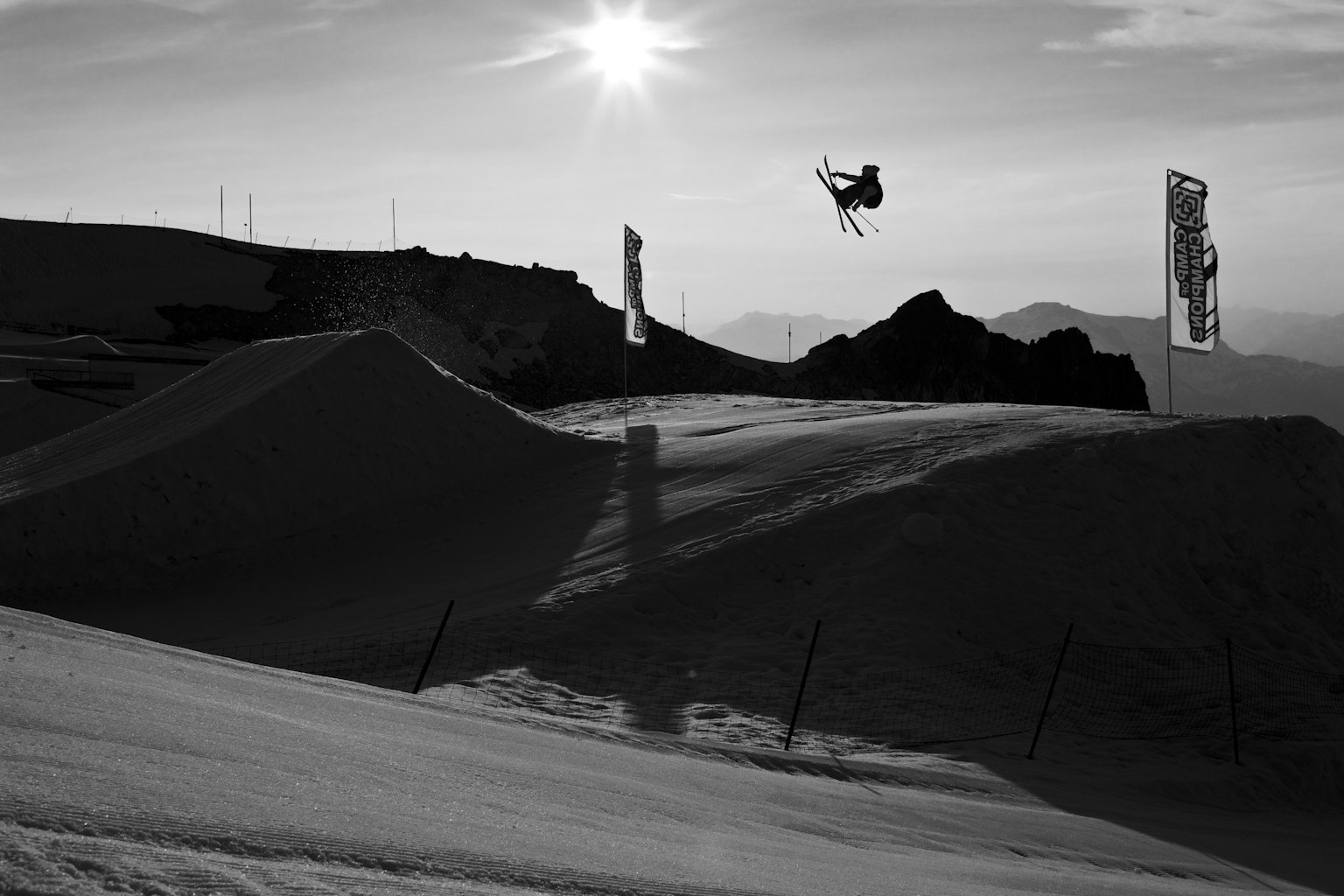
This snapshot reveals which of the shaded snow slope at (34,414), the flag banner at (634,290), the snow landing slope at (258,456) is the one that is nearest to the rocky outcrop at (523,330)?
the shaded snow slope at (34,414)

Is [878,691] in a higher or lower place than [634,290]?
lower

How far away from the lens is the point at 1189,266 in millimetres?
18312

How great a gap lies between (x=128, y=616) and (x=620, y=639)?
671 centimetres

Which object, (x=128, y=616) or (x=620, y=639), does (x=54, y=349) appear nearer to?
(x=128, y=616)

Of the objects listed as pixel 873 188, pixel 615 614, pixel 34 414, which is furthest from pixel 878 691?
pixel 34 414

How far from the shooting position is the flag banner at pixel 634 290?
2509cm

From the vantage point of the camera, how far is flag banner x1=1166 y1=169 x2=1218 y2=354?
717 inches

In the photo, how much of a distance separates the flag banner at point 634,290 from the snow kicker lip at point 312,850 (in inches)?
849

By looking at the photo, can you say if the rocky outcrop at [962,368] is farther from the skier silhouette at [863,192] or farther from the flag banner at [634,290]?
the skier silhouette at [863,192]

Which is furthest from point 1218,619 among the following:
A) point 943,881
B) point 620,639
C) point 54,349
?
point 54,349

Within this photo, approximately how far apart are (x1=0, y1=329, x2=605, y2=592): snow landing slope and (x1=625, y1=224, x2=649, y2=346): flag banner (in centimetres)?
441

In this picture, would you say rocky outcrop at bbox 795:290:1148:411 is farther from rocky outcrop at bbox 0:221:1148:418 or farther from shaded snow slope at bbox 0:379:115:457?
shaded snow slope at bbox 0:379:115:457

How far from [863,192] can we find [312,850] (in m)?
18.2

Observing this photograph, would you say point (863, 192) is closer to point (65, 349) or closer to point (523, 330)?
point (65, 349)
